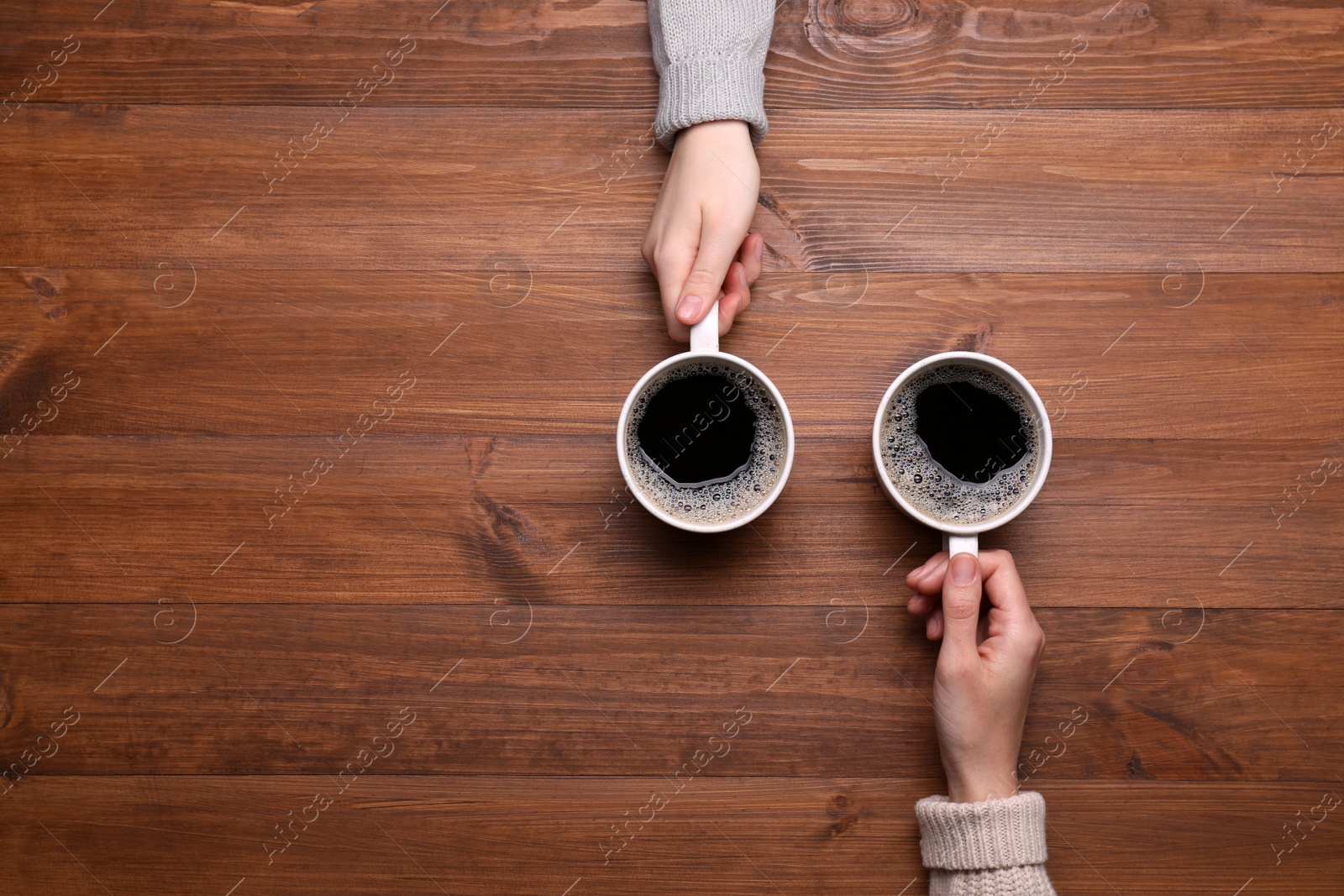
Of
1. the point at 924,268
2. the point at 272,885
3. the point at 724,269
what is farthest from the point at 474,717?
the point at 924,268

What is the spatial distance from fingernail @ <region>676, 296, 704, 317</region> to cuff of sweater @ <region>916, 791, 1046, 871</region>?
605 millimetres

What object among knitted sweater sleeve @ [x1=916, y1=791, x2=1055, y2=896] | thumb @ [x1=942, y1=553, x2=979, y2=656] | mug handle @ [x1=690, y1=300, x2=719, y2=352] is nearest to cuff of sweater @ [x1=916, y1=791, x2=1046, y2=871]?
knitted sweater sleeve @ [x1=916, y1=791, x2=1055, y2=896]

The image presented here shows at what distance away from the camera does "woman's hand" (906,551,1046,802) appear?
0.89 metres

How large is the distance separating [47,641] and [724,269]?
900 mm

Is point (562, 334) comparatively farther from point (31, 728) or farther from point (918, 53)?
point (31, 728)

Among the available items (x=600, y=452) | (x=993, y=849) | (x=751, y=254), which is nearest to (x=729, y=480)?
(x=600, y=452)

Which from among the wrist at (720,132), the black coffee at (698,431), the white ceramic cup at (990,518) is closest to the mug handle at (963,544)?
the white ceramic cup at (990,518)

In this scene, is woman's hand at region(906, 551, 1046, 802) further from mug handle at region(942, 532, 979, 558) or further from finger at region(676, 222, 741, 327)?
finger at region(676, 222, 741, 327)

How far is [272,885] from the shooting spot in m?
0.94

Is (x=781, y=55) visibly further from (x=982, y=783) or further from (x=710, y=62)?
(x=982, y=783)

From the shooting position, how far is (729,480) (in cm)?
89

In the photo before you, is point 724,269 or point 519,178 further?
point 519,178

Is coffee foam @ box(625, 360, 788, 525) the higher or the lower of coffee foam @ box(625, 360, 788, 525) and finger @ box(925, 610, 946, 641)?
the higher

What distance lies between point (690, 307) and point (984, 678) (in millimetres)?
514
